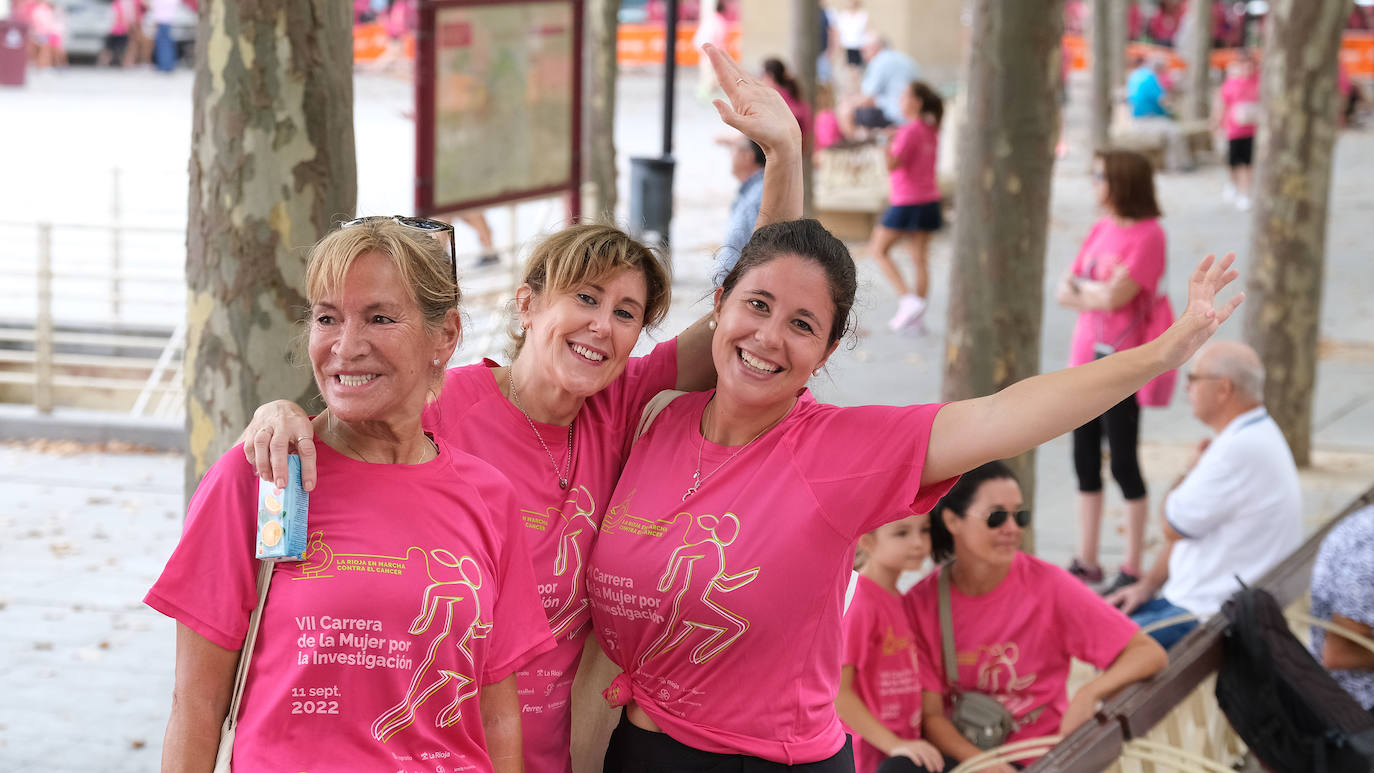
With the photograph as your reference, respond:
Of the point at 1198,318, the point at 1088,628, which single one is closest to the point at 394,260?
the point at 1198,318

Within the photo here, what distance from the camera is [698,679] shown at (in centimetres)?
279

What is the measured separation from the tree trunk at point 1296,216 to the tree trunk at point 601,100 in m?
6.20

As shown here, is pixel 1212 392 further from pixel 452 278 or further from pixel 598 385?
pixel 452 278

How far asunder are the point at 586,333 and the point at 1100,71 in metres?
19.5

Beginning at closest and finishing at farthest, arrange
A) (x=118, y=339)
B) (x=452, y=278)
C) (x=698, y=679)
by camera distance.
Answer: (x=452, y=278) < (x=698, y=679) < (x=118, y=339)

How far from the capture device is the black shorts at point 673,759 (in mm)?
2773

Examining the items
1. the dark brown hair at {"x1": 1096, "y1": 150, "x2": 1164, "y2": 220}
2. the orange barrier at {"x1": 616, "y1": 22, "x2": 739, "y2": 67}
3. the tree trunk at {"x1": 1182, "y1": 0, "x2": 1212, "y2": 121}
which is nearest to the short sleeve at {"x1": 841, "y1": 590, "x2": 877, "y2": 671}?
the dark brown hair at {"x1": 1096, "y1": 150, "x2": 1164, "y2": 220}

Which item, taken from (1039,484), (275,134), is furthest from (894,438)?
(1039,484)

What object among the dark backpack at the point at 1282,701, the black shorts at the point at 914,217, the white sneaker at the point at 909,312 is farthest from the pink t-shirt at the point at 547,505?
the black shorts at the point at 914,217

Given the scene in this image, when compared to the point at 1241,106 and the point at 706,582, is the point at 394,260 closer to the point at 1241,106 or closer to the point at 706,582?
the point at 706,582

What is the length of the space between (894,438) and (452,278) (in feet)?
2.82

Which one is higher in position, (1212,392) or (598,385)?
(598,385)

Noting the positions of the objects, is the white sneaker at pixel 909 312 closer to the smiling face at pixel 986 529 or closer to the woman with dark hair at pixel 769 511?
the smiling face at pixel 986 529

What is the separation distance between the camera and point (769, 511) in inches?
108
